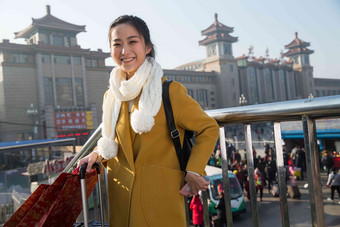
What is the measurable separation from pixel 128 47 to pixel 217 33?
5231cm

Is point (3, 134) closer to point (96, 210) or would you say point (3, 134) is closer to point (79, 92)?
point (79, 92)

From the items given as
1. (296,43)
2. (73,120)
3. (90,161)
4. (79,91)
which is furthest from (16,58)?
(296,43)

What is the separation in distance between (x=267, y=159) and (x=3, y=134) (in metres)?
24.3

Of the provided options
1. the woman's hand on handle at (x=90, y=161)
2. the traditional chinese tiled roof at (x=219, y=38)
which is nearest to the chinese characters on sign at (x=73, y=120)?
the woman's hand on handle at (x=90, y=161)

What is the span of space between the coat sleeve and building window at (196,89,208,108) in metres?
42.0

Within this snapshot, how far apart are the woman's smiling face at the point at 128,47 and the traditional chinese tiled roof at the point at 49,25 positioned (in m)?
32.9

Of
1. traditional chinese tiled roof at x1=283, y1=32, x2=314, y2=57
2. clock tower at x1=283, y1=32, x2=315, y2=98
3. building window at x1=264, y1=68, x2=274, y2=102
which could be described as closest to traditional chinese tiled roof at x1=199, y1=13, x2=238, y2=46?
building window at x1=264, y1=68, x2=274, y2=102

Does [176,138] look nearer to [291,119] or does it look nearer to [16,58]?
[291,119]

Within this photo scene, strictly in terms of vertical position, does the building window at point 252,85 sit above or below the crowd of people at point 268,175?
above

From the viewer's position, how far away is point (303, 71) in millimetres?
60312

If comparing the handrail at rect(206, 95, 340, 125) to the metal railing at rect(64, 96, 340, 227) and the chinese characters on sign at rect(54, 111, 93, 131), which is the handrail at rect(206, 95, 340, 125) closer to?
the metal railing at rect(64, 96, 340, 227)

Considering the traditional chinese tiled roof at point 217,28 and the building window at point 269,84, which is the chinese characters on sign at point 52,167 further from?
the building window at point 269,84

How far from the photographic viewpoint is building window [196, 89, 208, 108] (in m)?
43.3

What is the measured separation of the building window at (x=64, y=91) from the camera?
29547 mm
